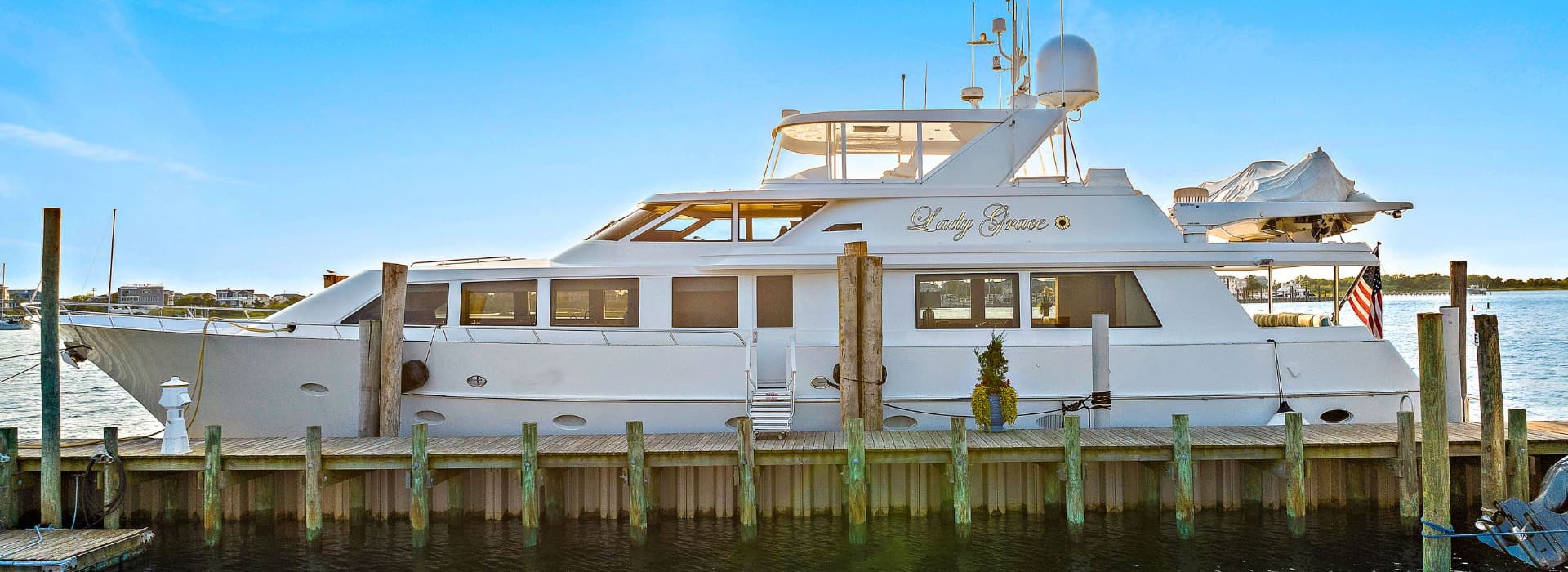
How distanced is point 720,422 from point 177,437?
4923 mm

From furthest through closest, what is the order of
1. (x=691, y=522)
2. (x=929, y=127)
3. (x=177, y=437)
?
(x=929, y=127) → (x=691, y=522) → (x=177, y=437)

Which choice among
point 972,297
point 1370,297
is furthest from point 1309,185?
point 972,297

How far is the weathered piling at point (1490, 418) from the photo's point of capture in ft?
29.3

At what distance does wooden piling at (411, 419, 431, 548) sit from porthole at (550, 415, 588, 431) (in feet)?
4.64

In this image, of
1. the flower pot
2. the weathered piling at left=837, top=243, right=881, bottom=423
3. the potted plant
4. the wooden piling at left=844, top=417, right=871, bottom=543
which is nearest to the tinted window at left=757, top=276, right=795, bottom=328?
the weathered piling at left=837, top=243, right=881, bottom=423

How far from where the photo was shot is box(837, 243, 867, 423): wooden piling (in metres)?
9.65

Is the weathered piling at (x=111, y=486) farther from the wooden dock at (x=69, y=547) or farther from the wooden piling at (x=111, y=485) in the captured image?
the wooden dock at (x=69, y=547)

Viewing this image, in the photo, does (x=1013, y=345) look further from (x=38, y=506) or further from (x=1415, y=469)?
(x=38, y=506)

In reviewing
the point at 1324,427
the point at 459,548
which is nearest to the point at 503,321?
the point at 459,548

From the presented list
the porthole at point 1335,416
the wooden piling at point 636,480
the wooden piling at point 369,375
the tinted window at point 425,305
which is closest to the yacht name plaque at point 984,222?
the porthole at point 1335,416

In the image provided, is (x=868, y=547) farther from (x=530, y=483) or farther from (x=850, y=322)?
(x=530, y=483)

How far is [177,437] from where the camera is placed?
9.16 m

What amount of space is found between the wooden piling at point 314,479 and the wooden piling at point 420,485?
0.75 metres

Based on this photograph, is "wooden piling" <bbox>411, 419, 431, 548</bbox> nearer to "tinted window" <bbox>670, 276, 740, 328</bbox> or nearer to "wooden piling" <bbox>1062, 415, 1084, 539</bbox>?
"tinted window" <bbox>670, 276, 740, 328</bbox>
